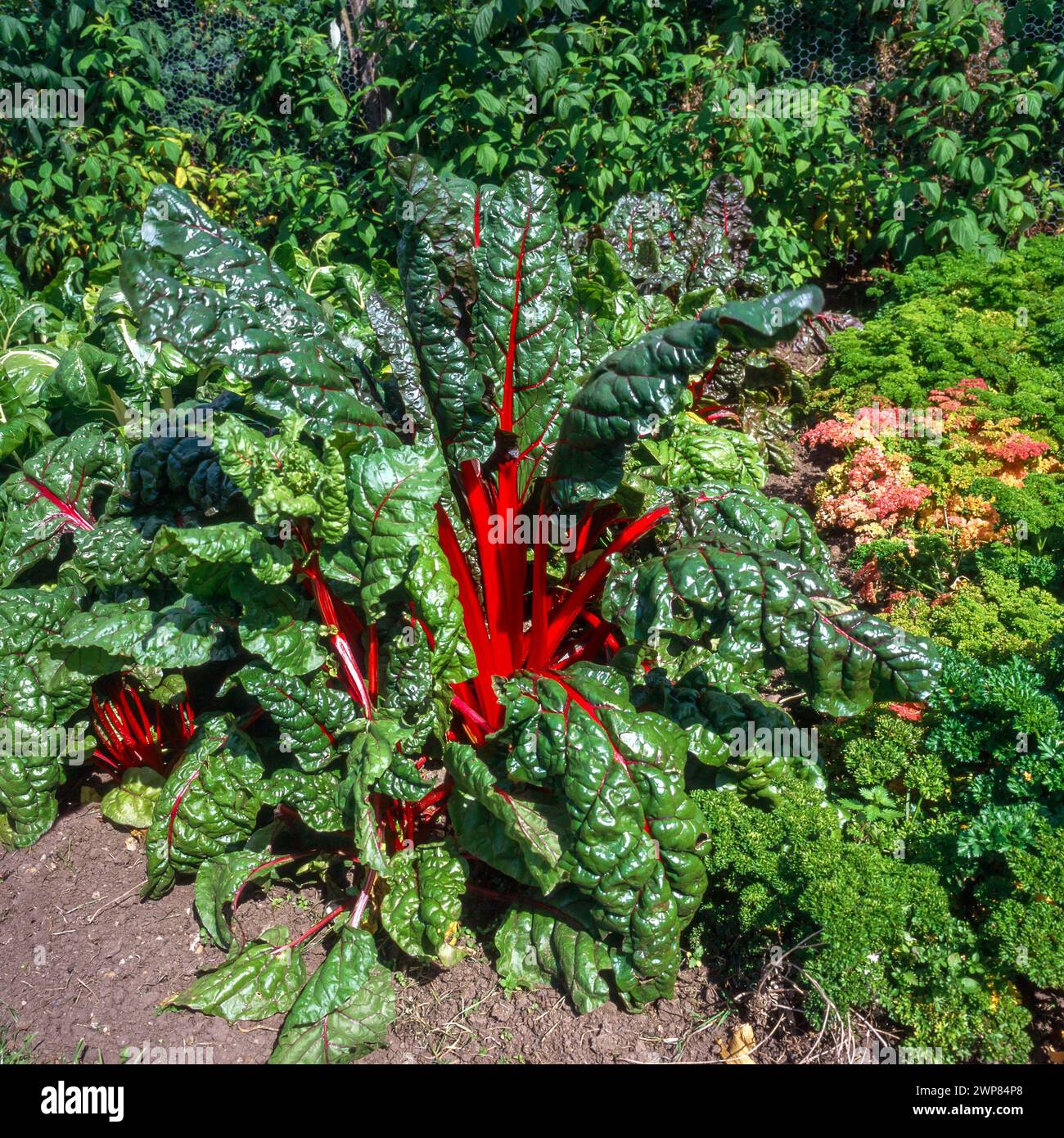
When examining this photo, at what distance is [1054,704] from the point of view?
2.62 m

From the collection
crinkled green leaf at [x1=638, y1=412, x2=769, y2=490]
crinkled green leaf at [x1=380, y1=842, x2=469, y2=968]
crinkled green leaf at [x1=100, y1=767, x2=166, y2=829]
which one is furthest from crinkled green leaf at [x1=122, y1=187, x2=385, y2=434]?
crinkled green leaf at [x1=100, y1=767, x2=166, y2=829]

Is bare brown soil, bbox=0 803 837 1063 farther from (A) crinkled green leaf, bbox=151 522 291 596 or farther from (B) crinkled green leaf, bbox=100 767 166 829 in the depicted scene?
(A) crinkled green leaf, bbox=151 522 291 596

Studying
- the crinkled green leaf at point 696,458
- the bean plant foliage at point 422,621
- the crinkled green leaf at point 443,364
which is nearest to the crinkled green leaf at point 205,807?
the bean plant foliage at point 422,621

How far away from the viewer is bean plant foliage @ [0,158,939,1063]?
2549 mm

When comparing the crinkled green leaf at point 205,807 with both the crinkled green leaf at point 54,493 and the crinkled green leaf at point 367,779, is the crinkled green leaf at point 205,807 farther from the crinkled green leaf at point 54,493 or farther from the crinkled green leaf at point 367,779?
the crinkled green leaf at point 54,493

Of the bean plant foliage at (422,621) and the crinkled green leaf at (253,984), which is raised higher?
the bean plant foliage at (422,621)

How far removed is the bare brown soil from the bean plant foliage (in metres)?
0.08

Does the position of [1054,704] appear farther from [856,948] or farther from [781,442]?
[781,442]

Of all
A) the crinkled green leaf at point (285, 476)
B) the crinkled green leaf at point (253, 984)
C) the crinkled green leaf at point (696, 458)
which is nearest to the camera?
the crinkled green leaf at point (285, 476)

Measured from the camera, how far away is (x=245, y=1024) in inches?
104

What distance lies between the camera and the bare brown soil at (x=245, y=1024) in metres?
2.57

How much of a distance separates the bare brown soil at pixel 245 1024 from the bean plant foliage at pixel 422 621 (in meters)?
0.08

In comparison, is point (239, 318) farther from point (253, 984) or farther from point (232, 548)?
point (253, 984)

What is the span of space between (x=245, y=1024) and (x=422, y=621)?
46.5 inches
